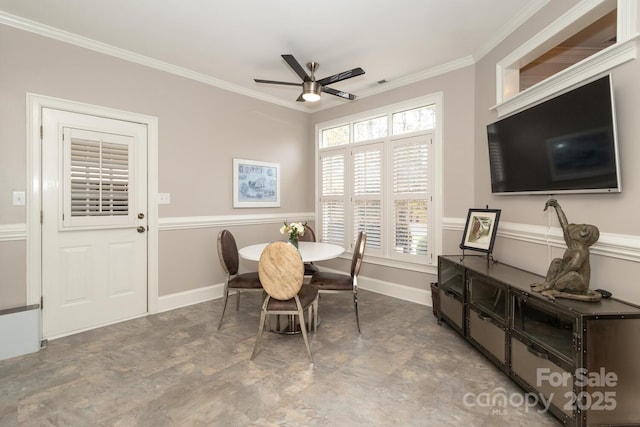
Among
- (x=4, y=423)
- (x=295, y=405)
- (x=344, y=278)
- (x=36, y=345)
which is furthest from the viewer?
(x=344, y=278)

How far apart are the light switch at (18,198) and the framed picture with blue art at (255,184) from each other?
6.91 feet

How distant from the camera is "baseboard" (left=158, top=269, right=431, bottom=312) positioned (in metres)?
3.64

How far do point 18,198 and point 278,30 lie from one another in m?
2.80

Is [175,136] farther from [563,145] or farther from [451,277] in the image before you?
[563,145]

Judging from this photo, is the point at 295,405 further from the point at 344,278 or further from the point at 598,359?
the point at 598,359

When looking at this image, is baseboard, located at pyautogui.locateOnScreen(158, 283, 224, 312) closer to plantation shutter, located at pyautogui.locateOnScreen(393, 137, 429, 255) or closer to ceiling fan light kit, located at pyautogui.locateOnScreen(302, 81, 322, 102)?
plantation shutter, located at pyautogui.locateOnScreen(393, 137, 429, 255)

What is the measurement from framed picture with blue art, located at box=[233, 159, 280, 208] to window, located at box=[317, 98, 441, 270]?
789 millimetres

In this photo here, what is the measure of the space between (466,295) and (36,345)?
12.4 ft

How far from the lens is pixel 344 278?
318 cm

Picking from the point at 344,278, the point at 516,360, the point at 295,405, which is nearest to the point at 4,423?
the point at 295,405

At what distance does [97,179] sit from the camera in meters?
3.13

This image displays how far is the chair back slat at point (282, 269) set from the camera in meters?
2.40

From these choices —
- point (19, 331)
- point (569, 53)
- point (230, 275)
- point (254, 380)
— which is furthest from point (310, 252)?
point (569, 53)

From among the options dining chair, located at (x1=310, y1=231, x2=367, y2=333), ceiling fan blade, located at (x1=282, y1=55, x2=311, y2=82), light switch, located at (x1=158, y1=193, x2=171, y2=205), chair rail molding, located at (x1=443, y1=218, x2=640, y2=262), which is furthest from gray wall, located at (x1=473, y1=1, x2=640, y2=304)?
light switch, located at (x1=158, y1=193, x2=171, y2=205)
